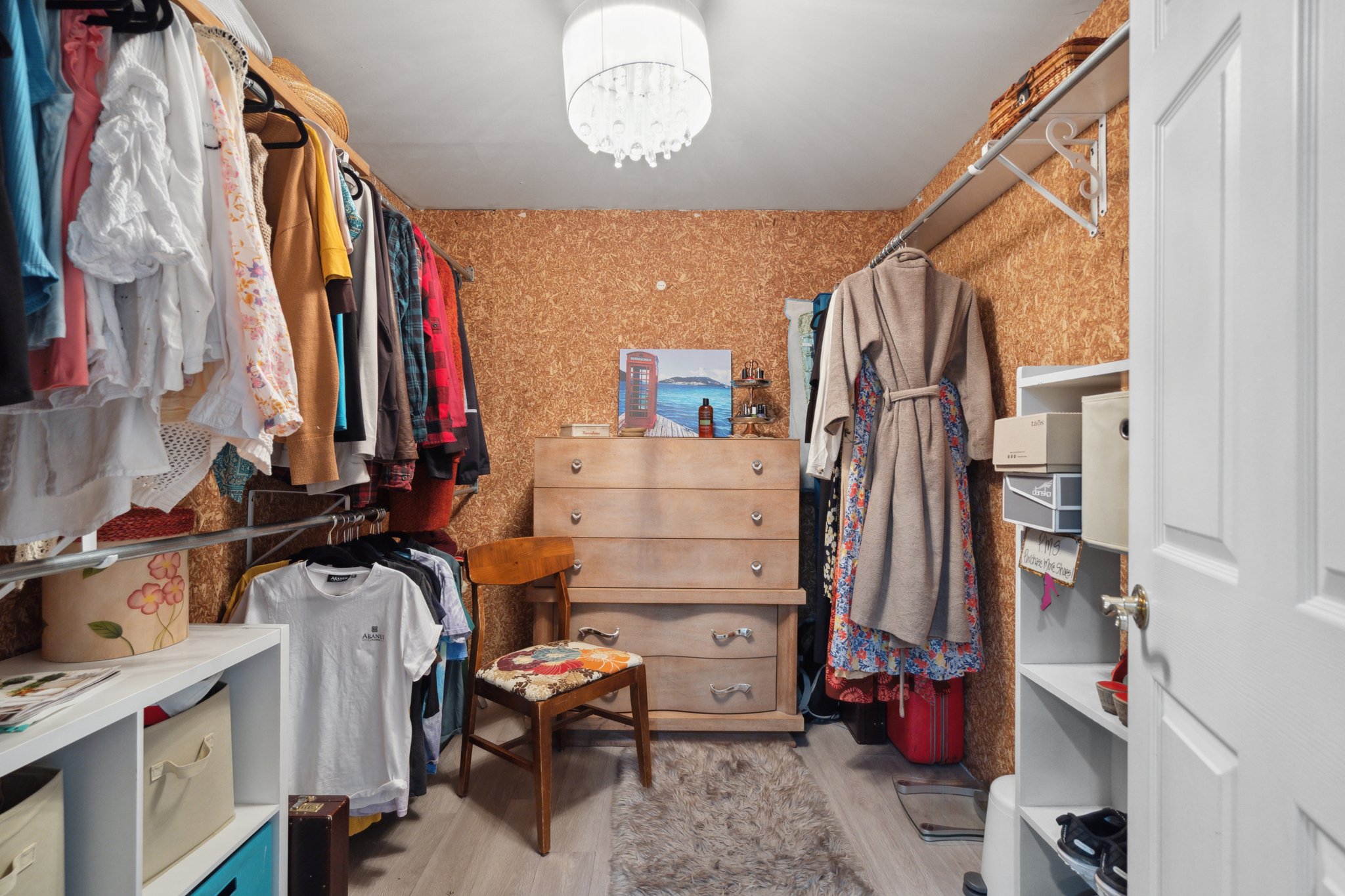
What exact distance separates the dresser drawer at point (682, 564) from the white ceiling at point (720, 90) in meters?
1.53

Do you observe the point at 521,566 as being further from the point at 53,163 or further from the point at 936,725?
the point at 53,163

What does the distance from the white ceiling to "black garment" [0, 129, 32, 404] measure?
134 cm

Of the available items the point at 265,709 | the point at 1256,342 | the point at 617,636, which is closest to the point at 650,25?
the point at 1256,342

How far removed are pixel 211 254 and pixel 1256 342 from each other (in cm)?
139

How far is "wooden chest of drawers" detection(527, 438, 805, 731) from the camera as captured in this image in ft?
8.80

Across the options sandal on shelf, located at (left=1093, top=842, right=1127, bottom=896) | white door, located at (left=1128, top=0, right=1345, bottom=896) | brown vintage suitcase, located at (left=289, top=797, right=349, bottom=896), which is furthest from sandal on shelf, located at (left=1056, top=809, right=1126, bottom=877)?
brown vintage suitcase, located at (left=289, top=797, right=349, bottom=896)

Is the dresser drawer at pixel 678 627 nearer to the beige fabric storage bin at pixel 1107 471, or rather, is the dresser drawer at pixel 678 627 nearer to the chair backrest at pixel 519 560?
the chair backrest at pixel 519 560

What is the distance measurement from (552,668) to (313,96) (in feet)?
5.76

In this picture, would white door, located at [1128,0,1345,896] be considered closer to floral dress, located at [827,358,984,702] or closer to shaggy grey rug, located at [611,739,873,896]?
shaggy grey rug, located at [611,739,873,896]

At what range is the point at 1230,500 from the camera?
704mm

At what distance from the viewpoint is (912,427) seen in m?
2.30

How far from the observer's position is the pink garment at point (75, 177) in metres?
0.87

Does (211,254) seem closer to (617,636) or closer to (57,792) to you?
(57,792)

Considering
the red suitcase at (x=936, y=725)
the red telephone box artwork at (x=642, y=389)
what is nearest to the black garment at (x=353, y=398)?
the red telephone box artwork at (x=642, y=389)
